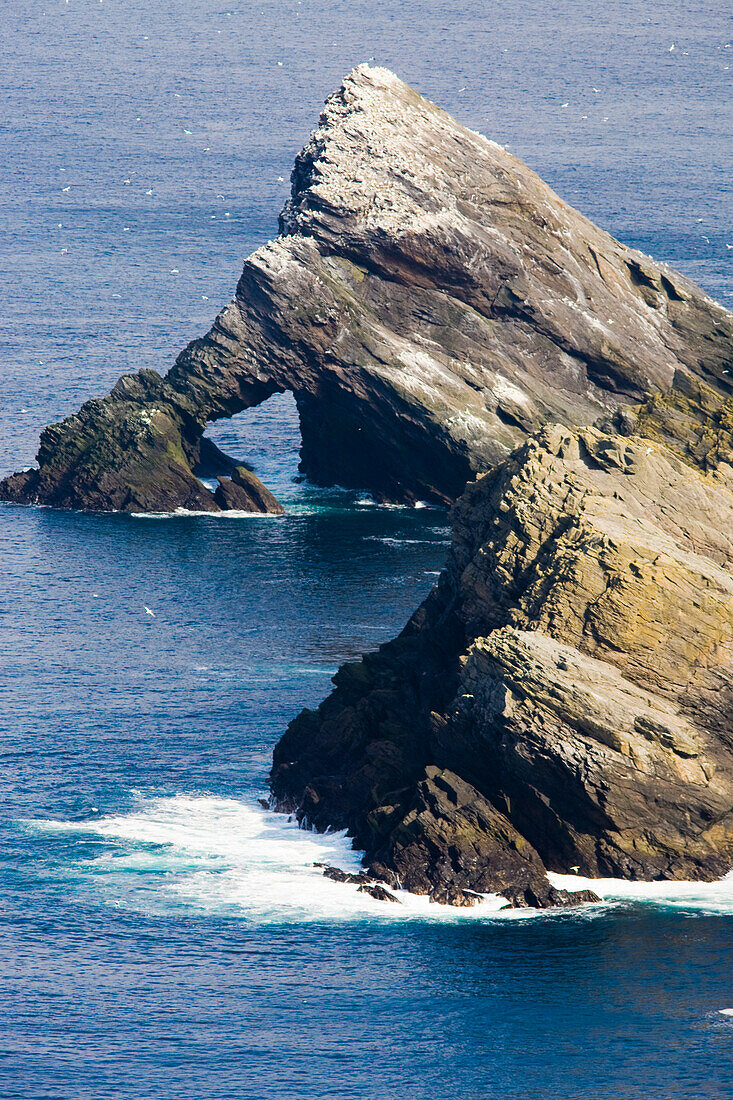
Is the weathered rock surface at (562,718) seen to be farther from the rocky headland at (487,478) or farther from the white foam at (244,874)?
the white foam at (244,874)

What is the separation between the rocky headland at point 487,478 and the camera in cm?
6631

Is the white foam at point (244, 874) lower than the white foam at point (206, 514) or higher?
lower

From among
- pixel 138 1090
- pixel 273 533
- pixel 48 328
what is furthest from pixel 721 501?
pixel 48 328

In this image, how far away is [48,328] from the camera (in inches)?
6378

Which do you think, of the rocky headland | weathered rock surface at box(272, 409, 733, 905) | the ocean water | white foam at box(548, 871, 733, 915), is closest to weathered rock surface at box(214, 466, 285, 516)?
the rocky headland

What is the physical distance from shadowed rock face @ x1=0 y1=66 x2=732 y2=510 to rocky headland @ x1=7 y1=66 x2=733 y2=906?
0.20 meters

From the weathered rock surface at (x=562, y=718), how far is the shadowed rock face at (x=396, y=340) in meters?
41.4

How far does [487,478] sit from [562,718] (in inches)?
725

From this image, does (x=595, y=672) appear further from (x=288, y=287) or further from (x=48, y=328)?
(x=48, y=328)

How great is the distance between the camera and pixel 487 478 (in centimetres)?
8050

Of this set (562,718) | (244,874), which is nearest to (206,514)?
(244,874)

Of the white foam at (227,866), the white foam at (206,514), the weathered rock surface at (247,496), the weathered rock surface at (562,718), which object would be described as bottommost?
the white foam at (227,866)

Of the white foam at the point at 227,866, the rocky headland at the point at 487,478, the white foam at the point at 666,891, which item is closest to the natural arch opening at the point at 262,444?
the rocky headland at the point at 487,478

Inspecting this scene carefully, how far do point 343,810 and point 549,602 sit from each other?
13.5 meters
